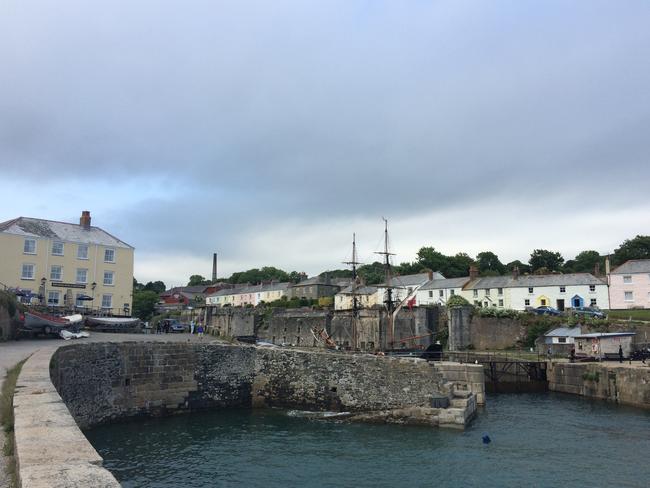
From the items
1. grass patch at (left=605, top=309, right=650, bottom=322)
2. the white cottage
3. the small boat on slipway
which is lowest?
the small boat on slipway

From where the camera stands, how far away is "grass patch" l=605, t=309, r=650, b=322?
4122 cm

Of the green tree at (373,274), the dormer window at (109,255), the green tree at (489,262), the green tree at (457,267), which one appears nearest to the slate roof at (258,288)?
the green tree at (373,274)

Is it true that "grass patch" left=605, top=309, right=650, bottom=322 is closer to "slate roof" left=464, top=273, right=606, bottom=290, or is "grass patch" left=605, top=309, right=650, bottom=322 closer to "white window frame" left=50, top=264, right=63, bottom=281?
"slate roof" left=464, top=273, right=606, bottom=290

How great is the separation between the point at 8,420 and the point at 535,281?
53791 millimetres

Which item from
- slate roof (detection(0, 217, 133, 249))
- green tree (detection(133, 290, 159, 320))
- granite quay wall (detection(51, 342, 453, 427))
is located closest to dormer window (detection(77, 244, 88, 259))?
slate roof (detection(0, 217, 133, 249))

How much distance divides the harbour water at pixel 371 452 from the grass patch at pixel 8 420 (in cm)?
489

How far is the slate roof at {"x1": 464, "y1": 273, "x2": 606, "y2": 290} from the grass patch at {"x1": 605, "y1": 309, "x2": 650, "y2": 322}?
4.60m

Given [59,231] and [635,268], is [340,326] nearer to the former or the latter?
[59,231]

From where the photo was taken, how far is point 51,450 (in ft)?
16.3

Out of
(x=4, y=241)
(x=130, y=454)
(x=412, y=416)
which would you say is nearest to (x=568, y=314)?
(x=412, y=416)

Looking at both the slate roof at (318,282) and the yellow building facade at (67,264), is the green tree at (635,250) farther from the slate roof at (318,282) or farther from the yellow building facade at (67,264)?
the yellow building facade at (67,264)

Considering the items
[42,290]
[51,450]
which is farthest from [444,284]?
[51,450]

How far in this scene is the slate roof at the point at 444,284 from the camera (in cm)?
5950

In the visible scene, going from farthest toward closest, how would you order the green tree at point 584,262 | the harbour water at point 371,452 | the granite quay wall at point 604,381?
the green tree at point 584,262, the granite quay wall at point 604,381, the harbour water at point 371,452
